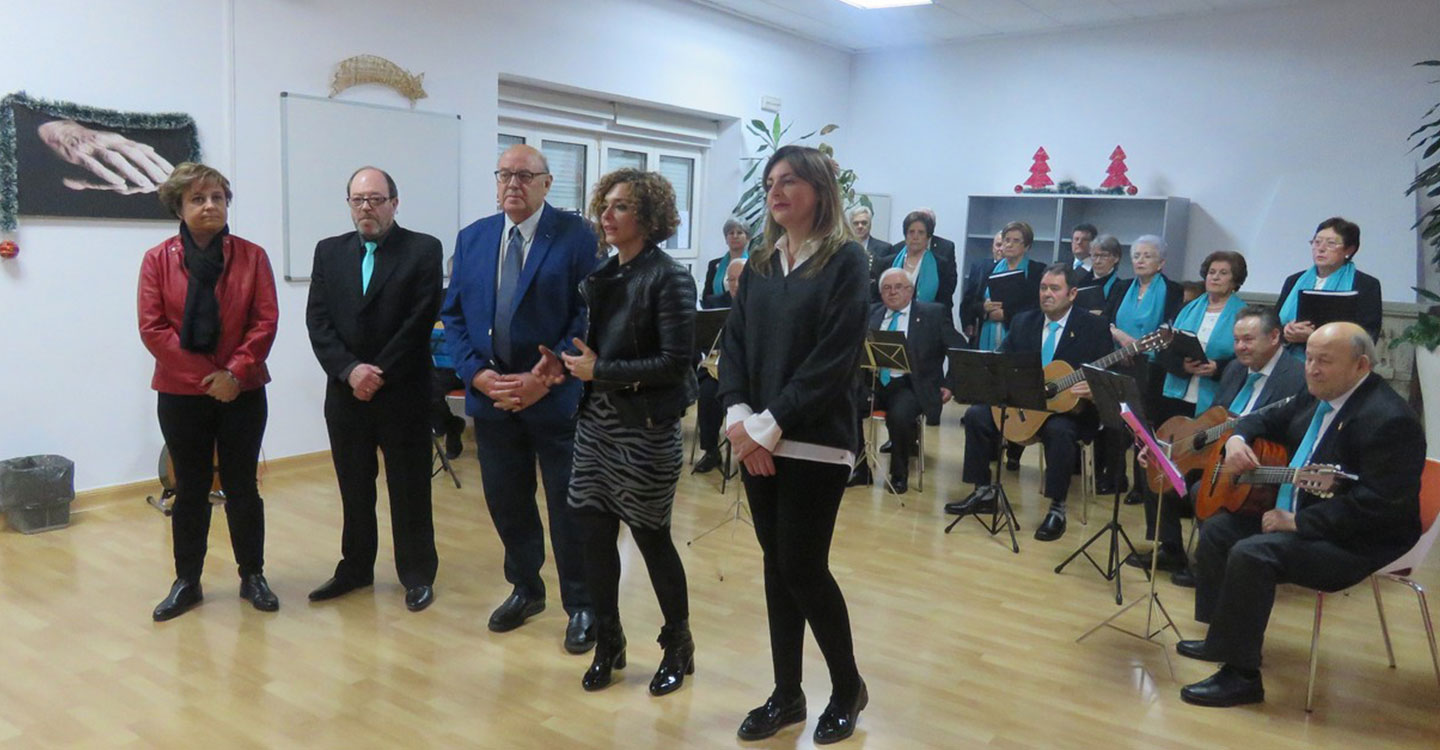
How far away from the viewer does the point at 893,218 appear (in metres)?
9.91

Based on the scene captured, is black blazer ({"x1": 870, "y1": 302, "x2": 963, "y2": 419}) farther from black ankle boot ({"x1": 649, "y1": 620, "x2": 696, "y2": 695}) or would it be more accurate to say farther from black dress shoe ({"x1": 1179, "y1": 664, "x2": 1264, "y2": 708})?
black ankle boot ({"x1": 649, "y1": 620, "x2": 696, "y2": 695})

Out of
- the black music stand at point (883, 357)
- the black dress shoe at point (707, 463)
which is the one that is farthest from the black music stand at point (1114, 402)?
the black dress shoe at point (707, 463)

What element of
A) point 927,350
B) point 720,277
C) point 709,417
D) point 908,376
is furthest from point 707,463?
point 720,277

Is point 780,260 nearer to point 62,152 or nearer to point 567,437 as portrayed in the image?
point 567,437

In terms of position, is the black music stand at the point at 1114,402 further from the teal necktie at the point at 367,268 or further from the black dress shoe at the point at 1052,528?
the teal necktie at the point at 367,268

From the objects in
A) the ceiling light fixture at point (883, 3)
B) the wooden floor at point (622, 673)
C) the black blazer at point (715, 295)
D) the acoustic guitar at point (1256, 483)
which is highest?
the ceiling light fixture at point (883, 3)

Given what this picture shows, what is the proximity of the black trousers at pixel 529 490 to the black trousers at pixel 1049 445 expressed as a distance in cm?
268

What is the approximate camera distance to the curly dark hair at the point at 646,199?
9.09 feet

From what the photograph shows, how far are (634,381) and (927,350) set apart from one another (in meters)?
3.32

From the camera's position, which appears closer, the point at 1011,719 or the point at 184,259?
the point at 1011,719

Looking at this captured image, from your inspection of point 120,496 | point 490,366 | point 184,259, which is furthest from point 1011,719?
point 120,496

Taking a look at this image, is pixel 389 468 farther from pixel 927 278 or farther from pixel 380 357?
pixel 927 278

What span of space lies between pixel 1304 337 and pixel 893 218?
17.0ft

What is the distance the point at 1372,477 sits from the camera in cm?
303
